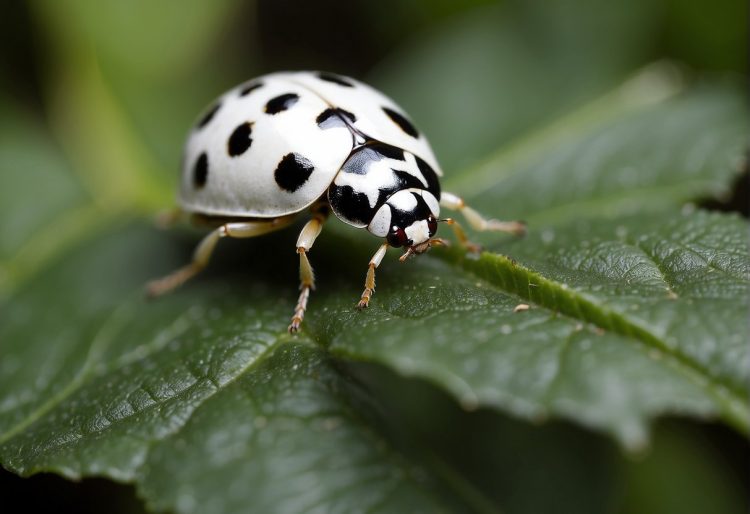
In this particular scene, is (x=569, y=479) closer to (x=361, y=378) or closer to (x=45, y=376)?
(x=361, y=378)

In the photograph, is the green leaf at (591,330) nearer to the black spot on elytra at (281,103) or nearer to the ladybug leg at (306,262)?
the ladybug leg at (306,262)

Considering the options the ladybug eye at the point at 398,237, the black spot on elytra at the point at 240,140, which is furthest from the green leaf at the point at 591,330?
the black spot on elytra at the point at 240,140

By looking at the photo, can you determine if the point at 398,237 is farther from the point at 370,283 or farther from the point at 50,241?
the point at 50,241

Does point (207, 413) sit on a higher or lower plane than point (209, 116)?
lower

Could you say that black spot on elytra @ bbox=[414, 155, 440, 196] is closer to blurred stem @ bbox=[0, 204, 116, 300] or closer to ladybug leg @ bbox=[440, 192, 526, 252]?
ladybug leg @ bbox=[440, 192, 526, 252]

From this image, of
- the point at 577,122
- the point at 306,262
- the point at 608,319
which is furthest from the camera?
the point at 577,122

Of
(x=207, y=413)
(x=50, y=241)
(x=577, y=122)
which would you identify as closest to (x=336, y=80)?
(x=207, y=413)
